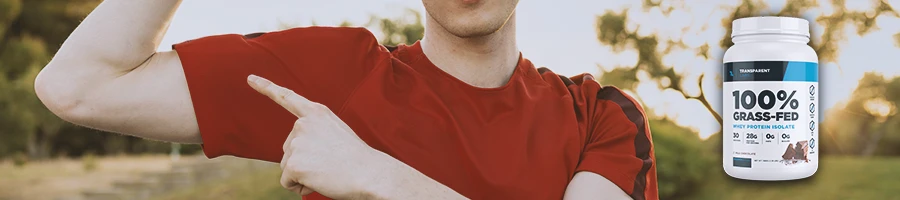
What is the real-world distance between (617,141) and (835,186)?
6.47 meters

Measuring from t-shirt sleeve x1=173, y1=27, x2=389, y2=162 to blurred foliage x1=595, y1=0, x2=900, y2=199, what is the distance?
16.2 feet

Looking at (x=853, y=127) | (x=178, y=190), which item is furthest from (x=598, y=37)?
(x=178, y=190)

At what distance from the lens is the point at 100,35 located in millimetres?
1156

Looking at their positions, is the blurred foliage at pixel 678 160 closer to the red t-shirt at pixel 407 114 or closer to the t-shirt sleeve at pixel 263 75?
the red t-shirt at pixel 407 114

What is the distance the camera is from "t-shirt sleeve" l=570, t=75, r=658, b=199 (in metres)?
1.40

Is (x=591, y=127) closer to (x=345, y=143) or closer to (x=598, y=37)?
(x=345, y=143)

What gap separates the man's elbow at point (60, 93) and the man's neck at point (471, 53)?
595mm

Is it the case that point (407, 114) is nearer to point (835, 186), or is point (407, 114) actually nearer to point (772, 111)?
point (772, 111)

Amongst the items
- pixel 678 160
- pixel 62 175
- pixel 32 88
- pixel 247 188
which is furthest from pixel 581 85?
pixel 32 88

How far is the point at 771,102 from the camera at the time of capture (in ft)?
6.87

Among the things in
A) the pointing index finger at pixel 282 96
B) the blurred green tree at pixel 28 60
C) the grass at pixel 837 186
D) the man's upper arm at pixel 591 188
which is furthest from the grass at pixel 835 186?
the blurred green tree at pixel 28 60

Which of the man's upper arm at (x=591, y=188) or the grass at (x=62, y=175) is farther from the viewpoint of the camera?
the grass at (x=62, y=175)

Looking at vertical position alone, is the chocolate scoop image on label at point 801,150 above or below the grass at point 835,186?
above

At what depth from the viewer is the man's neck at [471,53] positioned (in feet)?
4.63
